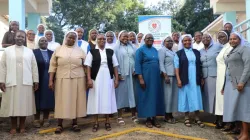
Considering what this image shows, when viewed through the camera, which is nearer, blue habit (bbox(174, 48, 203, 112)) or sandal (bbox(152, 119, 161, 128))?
sandal (bbox(152, 119, 161, 128))

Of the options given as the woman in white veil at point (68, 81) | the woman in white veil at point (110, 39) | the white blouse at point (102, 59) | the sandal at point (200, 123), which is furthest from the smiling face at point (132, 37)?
the sandal at point (200, 123)

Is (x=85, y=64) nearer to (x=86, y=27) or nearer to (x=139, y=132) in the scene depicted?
(x=139, y=132)

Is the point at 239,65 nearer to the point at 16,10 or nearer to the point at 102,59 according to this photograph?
the point at 102,59

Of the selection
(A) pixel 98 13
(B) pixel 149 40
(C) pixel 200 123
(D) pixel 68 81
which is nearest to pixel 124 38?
(B) pixel 149 40

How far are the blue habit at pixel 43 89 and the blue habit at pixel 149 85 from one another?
1.86 meters

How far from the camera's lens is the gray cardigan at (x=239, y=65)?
4.86m

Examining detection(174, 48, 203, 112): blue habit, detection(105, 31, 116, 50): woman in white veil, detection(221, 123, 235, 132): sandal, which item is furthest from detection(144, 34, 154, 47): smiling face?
detection(221, 123, 235, 132): sandal

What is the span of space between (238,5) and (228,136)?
8387mm

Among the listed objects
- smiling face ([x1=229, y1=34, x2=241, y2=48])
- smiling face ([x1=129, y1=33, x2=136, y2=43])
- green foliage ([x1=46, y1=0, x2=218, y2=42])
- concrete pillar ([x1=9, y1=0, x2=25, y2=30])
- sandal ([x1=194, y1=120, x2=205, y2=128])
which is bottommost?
sandal ([x1=194, y1=120, x2=205, y2=128])

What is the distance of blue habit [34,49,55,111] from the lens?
5.97m

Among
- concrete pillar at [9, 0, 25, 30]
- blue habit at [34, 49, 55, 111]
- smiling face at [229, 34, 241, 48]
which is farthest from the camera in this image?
concrete pillar at [9, 0, 25, 30]

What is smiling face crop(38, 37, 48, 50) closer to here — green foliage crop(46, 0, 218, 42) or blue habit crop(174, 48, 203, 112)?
blue habit crop(174, 48, 203, 112)

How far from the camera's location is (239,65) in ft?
16.5

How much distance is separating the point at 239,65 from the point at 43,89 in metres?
3.85
